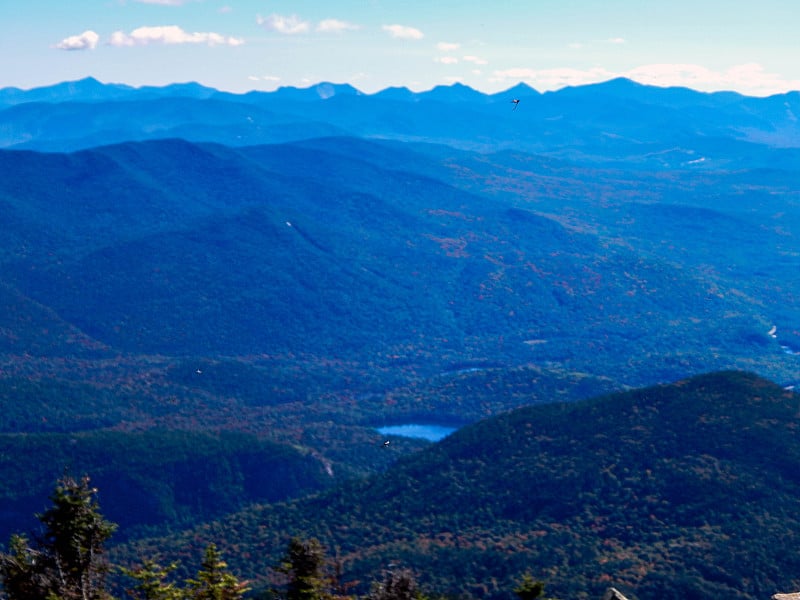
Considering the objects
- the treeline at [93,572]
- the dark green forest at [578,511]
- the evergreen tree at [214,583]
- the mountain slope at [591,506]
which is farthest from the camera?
the mountain slope at [591,506]

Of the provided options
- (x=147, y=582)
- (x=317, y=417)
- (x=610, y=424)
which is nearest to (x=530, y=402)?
(x=317, y=417)

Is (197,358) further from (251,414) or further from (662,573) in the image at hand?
(662,573)

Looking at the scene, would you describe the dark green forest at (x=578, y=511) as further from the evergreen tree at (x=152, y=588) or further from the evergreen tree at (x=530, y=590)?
the evergreen tree at (x=152, y=588)

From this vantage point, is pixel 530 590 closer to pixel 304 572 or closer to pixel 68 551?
pixel 304 572

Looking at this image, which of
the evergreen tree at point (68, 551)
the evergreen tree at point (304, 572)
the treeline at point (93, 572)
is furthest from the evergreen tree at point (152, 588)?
the evergreen tree at point (304, 572)

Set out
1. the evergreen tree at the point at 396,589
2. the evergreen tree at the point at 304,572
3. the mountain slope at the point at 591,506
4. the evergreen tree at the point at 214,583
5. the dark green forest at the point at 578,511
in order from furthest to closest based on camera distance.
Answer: the mountain slope at the point at 591,506
the dark green forest at the point at 578,511
the evergreen tree at the point at 304,572
the evergreen tree at the point at 214,583
the evergreen tree at the point at 396,589

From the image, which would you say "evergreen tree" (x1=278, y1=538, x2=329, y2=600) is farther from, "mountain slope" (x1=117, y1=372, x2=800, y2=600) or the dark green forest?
"mountain slope" (x1=117, y1=372, x2=800, y2=600)

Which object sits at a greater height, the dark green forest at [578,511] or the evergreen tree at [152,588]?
the evergreen tree at [152,588]

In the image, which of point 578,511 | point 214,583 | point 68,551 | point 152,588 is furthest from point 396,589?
point 578,511
